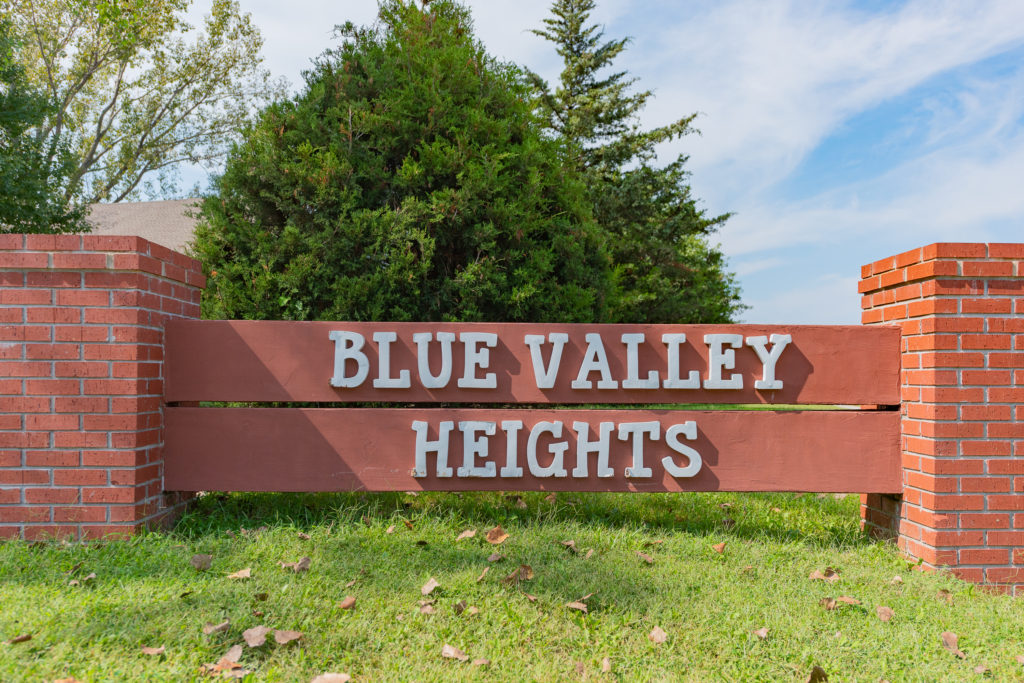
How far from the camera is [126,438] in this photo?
368cm

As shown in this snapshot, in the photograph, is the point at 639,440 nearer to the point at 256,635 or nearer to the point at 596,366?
the point at 596,366

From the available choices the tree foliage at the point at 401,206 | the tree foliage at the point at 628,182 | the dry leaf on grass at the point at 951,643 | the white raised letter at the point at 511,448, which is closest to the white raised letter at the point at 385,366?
the tree foliage at the point at 401,206

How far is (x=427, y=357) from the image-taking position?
4.03 meters

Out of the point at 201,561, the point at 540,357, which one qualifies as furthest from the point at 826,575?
the point at 201,561

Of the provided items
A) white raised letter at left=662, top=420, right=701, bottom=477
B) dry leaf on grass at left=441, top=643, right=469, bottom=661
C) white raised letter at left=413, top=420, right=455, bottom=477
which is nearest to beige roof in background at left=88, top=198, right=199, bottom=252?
white raised letter at left=413, top=420, right=455, bottom=477

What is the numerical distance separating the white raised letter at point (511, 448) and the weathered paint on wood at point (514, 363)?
16cm

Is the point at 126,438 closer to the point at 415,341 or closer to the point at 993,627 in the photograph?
the point at 415,341

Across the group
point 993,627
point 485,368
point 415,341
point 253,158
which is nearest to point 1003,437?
point 993,627

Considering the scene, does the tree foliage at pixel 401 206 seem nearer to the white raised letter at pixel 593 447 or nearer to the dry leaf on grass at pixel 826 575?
the white raised letter at pixel 593 447

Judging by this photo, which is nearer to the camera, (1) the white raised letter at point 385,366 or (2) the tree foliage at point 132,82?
(1) the white raised letter at point 385,366

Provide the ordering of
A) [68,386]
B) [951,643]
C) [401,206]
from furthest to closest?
[401,206], [68,386], [951,643]

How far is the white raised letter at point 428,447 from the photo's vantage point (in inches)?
157

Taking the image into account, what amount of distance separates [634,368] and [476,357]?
99cm

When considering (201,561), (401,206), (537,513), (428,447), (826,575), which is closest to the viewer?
(201,561)
